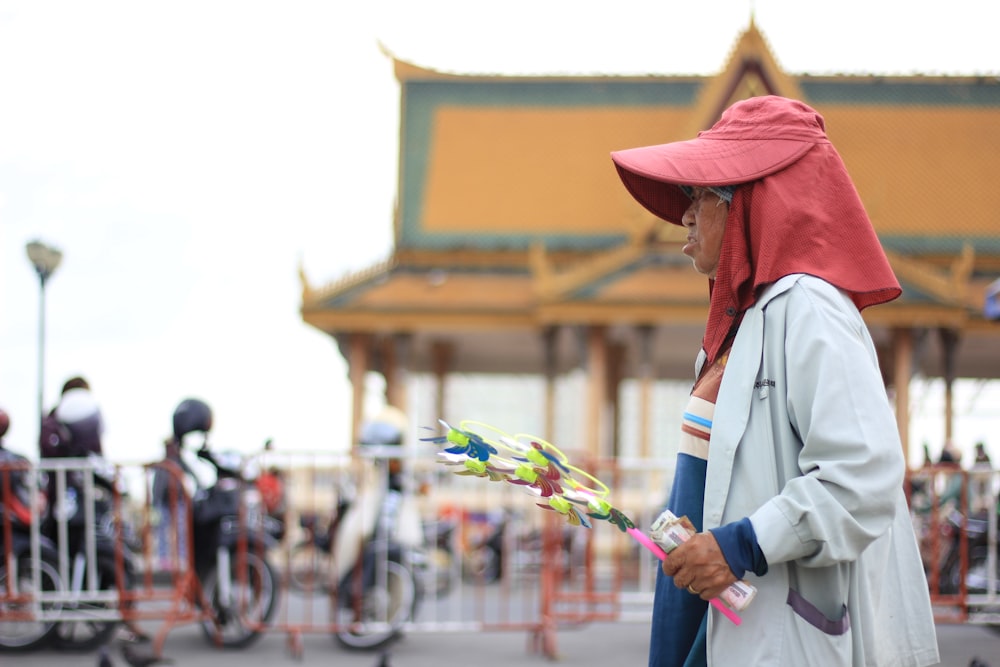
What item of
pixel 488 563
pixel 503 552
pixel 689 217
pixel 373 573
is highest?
pixel 689 217

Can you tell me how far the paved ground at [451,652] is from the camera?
6.43 metres

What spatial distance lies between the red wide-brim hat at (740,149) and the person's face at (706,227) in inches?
3.3

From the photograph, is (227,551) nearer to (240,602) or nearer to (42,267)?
(240,602)

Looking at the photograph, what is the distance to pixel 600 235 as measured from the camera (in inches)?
738

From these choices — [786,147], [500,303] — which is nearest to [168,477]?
[786,147]

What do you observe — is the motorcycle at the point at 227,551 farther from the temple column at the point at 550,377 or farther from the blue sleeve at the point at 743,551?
the temple column at the point at 550,377

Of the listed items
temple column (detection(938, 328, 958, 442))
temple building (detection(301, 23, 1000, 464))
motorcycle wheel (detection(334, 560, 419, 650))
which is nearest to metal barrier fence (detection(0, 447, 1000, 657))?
motorcycle wheel (detection(334, 560, 419, 650))

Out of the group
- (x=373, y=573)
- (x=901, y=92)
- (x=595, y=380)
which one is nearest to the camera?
(x=373, y=573)

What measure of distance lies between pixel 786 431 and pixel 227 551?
5300 mm

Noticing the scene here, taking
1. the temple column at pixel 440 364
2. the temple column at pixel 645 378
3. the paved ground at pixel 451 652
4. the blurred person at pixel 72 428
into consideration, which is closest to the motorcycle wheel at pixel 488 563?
the temple column at pixel 645 378

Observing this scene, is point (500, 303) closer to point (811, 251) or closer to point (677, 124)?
point (677, 124)

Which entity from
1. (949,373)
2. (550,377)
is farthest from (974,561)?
(550,377)

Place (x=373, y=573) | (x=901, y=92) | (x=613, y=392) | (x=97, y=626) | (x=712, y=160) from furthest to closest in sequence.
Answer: (x=613, y=392) → (x=901, y=92) → (x=373, y=573) → (x=97, y=626) → (x=712, y=160)

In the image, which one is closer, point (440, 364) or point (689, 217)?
point (689, 217)
